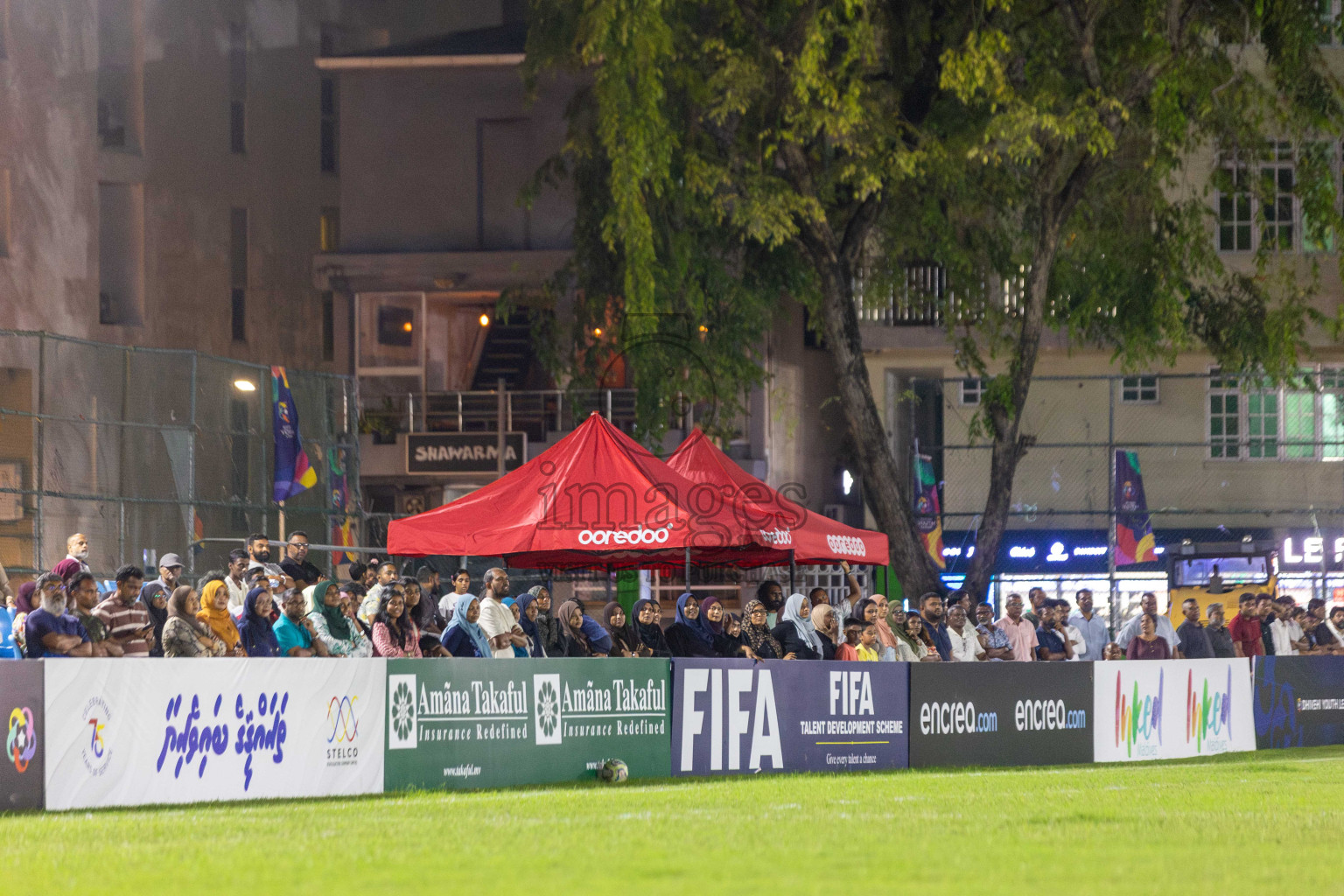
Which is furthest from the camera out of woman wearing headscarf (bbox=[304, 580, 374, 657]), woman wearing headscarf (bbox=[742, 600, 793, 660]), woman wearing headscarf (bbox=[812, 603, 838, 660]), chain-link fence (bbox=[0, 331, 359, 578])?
chain-link fence (bbox=[0, 331, 359, 578])

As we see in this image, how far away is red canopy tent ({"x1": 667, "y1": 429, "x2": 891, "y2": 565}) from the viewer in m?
18.9

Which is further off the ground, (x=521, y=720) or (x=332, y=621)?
(x=332, y=621)

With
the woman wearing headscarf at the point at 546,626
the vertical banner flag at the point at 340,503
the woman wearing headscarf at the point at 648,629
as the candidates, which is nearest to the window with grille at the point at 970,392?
the vertical banner flag at the point at 340,503

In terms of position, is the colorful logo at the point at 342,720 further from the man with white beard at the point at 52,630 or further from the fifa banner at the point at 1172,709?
the fifa banner at the point at 1172,709

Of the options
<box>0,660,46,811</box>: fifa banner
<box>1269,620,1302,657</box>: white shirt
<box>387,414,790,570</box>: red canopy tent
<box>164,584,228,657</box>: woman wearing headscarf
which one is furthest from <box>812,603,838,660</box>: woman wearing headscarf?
<box>0,660,46,811</box>: fifa banner

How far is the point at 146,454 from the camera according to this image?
29.7 metres

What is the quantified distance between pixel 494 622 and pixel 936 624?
6.08 metres

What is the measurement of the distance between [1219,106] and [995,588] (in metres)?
11.1

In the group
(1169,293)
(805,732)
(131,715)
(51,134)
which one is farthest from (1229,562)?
(51,134)

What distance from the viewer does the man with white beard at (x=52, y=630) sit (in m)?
13.0

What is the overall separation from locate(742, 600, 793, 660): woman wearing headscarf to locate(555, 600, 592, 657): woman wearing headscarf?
165cm

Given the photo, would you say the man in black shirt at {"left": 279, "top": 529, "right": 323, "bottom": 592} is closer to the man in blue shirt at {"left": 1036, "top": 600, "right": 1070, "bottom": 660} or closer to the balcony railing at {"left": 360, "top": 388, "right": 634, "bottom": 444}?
the man in blue shirt at {"left": 1036, "top": 600, "right": 1070, "bottom": 660}

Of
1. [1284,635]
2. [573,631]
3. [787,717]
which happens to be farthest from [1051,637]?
[573,631]

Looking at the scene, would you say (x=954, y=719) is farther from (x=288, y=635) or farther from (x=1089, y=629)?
(x=288, y=635)
